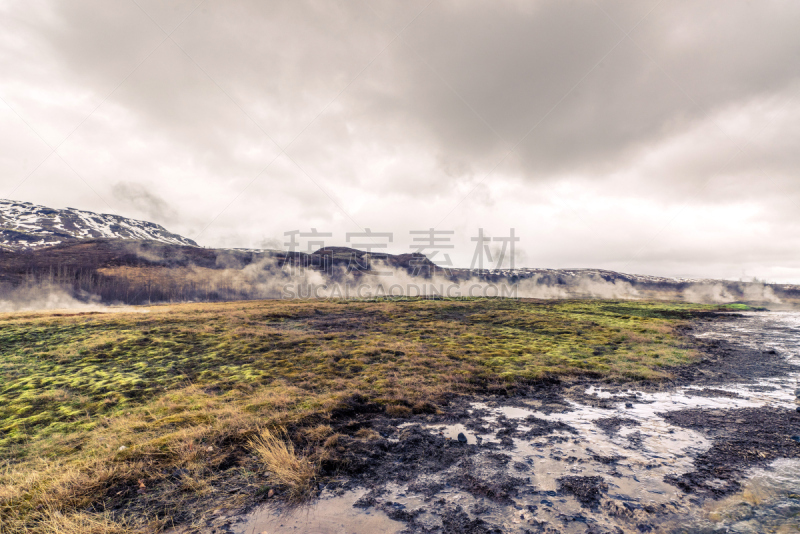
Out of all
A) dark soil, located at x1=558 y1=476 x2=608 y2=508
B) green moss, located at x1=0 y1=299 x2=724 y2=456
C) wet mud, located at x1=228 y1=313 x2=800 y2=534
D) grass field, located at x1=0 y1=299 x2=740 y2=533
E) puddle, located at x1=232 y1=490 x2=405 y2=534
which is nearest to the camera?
puddle, located at x1=232 y1=490 x2=405 y2=534

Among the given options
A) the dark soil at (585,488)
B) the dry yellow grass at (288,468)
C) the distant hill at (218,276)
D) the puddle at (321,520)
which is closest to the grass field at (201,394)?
the dry yellow grass at (288,468)

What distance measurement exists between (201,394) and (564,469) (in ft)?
42.3

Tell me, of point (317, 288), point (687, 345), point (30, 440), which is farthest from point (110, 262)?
point (687, 345)

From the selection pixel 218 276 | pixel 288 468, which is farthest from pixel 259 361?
pixel 218 276

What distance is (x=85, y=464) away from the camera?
6387mm

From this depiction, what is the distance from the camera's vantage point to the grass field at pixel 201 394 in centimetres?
565

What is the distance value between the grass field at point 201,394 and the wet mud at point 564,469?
3.27 ft

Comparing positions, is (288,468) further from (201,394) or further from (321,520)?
(201,394)

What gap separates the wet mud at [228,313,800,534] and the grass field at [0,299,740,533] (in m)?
1.00

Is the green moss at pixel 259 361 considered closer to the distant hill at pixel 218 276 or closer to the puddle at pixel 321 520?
the puddle at pixel 321 520

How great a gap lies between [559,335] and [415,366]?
735 inches

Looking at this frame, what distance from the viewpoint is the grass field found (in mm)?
5648

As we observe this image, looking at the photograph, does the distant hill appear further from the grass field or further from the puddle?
the puddle

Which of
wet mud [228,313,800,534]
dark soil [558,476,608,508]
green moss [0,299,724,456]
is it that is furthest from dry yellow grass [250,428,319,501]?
dark soil [558,476,608,508]
